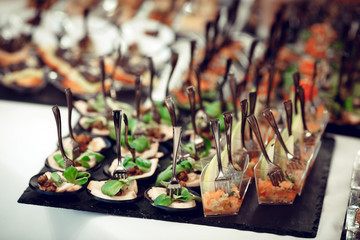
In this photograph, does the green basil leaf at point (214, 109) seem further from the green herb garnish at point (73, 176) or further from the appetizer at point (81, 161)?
the green herb garnish at point (73, 176)

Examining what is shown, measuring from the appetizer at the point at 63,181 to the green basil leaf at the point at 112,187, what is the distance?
119 millimetres

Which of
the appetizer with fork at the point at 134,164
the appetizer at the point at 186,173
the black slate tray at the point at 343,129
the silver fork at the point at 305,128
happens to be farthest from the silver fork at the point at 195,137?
the black slate tray at the point at 343,129

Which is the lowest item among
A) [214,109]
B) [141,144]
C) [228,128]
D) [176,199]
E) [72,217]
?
[72,217]

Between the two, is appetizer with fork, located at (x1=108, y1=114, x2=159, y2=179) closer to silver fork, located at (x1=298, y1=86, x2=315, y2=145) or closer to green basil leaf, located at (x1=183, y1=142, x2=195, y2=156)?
green basil leaf, located at (x1=183, y1=142, x2=195, y2=156)

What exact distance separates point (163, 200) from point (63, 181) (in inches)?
19.4

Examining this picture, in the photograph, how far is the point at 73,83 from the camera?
12.5ft

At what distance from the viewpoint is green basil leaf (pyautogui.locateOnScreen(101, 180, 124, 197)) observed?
8.43 ft

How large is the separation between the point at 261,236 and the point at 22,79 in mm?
2113

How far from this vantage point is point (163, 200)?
2.55 metres

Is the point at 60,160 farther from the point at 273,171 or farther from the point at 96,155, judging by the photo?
the point at 273,171

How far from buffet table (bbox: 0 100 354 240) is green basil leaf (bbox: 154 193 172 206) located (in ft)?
0.29

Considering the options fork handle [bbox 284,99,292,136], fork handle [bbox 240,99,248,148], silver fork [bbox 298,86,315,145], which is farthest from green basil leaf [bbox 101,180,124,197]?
silver fork [bbox 298,86,315,145]

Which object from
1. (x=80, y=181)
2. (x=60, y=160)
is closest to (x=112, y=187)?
(x=80, y=181)

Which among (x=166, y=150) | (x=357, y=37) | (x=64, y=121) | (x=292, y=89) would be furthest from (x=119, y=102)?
(x=357, y=37)
